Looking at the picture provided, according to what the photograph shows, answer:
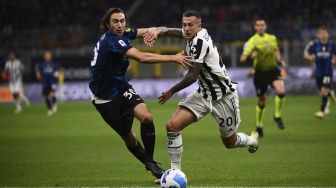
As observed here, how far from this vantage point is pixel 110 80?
10297 millimetres

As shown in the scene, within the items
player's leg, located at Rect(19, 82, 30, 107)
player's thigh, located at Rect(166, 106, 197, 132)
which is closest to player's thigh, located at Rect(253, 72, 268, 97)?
player's thigh, located at Rect(166, 106, 197, 132)

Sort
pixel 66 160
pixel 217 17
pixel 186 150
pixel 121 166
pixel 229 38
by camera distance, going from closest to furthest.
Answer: pixel 121 166
pixel 66 160
pixel 186 150
pixel 229 38
pixel 217 17

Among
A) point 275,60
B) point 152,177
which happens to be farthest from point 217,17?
point 152,177

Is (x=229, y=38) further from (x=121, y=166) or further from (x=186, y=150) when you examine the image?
(x=121, y=166)

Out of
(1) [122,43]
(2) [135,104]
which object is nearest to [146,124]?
(2) [135,104]

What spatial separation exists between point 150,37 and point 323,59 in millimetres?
11615

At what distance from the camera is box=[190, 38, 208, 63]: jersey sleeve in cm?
954

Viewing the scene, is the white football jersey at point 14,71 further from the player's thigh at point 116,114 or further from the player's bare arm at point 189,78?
the player's bare arm at point 189,78

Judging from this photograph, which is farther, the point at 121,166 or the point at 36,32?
the point at 36,32

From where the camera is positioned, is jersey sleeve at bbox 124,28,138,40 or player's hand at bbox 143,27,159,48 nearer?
player's hand at bbox 143,27,159,48

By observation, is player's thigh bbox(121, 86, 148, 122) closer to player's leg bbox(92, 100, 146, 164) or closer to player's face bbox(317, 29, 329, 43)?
player's leg bbox(92, 100, 146, 164)

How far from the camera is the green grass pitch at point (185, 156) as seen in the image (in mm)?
10297

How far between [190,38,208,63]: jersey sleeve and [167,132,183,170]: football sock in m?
1.07

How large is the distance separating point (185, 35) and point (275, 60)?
7.58 metres
